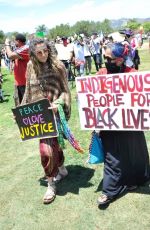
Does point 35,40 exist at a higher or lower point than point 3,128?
higher

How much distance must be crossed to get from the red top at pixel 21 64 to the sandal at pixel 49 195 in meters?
3.08

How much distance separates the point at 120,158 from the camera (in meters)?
4.58

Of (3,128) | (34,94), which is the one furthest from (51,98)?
(3,128)

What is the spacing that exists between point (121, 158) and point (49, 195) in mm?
1061

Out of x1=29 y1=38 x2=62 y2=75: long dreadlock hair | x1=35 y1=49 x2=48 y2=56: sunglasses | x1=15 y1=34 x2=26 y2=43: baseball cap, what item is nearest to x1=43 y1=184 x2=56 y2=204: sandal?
x1=29 y1=38 x2=62 y2=75: long dreadlock hair


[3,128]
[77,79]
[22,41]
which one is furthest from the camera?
[3,128]

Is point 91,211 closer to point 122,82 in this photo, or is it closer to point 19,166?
point 122,82

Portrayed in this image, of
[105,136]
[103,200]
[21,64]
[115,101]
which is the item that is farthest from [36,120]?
[21,64]

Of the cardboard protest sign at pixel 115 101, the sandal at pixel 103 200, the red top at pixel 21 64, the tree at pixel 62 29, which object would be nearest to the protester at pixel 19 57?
the red top at pixel 21 64

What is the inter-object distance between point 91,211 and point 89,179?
84cm

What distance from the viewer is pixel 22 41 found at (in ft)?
25.6

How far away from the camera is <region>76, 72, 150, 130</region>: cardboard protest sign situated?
4211 mm

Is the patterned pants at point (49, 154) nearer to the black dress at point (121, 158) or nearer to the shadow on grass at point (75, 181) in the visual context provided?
the shadow on grass at point (75, 181)

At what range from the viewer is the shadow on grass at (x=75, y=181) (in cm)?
519
